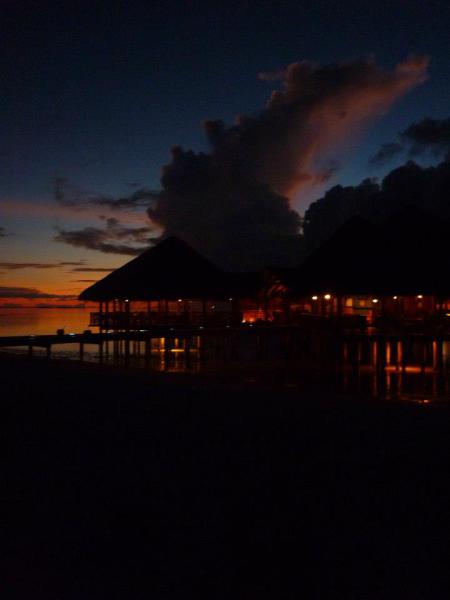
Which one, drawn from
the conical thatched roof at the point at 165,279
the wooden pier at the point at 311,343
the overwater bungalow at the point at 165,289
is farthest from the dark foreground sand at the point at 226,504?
the conical thatched roof at the point at 165,279

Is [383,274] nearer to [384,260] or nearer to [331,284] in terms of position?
[384,260]

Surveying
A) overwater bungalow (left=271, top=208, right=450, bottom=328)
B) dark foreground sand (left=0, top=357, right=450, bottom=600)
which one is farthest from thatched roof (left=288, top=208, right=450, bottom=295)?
dark foreground sand (left=0, top=357, right=450, bottom=600)

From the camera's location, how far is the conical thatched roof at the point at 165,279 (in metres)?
27.3

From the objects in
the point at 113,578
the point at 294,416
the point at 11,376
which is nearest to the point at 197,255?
the point at 11,376

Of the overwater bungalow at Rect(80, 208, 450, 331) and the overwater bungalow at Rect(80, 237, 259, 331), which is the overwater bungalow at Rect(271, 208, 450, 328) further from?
the overwater bungalow at Rect(80, 237, 259, 331)

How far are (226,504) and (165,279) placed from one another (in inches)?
907

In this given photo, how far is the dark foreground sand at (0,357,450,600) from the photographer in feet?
13.4

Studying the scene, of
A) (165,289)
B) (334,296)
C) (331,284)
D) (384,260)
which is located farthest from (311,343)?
(165,289)

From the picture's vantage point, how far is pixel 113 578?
13.4ft

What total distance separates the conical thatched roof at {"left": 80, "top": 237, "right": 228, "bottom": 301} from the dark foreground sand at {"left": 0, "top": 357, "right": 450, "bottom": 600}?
1736 cm

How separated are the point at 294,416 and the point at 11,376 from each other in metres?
9.25

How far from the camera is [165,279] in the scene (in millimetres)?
28078

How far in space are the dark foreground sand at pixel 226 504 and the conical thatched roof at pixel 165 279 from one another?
17.4 m

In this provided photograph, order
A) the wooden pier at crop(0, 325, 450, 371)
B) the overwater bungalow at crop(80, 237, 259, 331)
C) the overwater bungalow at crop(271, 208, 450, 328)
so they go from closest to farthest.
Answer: the wooden pier at crop(0, 325, 450, 371) < the overwater bungalow at crop(271, 208, 450, 328) < the overwater bungalow at crop(80, 237, 259, 331)
